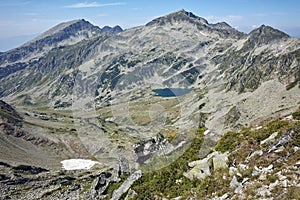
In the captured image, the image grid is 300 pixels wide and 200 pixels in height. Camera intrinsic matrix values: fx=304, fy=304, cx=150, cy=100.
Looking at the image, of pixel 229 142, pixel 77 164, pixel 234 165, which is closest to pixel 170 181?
pixel 234 165

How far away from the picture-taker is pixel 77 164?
11412 centimetres

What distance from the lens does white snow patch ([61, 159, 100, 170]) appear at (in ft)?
361

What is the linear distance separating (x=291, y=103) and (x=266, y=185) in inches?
4363

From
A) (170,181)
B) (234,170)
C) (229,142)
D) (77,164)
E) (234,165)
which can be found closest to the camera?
(234,170)

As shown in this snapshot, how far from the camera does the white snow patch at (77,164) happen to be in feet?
361

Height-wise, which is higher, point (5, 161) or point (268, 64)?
point (268, 64)

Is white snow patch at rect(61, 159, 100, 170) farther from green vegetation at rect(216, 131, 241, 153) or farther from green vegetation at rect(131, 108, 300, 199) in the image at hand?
green vegetation at rect(216, 131, 241, 153)

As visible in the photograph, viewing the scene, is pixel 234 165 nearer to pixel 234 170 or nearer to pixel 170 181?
pixel 234 170

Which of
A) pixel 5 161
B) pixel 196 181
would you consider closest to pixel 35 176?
pixel 5 161

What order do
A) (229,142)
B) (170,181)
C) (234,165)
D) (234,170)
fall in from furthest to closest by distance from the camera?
1. (229,142)
2. (170,181)
3. (234,165)
4. (234,170)

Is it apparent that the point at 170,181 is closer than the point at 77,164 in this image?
Yes

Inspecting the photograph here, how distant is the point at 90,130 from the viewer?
160 m

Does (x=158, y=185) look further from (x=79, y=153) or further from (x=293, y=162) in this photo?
(x=79, y=153)

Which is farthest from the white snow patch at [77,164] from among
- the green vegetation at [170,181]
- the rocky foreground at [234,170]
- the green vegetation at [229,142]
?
the green vegetation at [229,142]
